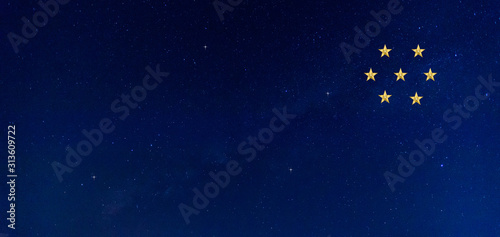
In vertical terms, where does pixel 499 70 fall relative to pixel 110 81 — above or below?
below

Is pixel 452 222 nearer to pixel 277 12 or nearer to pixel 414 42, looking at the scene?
pixel 414 42

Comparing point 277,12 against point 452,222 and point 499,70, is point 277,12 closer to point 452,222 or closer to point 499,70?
point 499,70

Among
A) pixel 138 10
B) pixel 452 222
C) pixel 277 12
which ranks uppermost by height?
pixel 138 10

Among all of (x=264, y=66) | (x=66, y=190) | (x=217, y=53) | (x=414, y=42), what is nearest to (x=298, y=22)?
(x=264, y=66)

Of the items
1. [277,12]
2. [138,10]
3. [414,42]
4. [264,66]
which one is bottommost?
[414,42]

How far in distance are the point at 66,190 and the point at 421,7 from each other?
8.16 feet

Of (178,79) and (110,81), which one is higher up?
(110,81)

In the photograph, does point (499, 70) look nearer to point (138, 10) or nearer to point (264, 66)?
point (264, 66)

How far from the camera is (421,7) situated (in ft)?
9.06

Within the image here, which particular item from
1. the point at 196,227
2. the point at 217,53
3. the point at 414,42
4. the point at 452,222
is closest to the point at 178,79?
the point at 217,53

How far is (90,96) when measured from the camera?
276 cm

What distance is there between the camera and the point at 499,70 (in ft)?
9.18

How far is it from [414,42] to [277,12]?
2.87 feet

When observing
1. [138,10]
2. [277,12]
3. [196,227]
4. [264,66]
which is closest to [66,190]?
[196,227]
